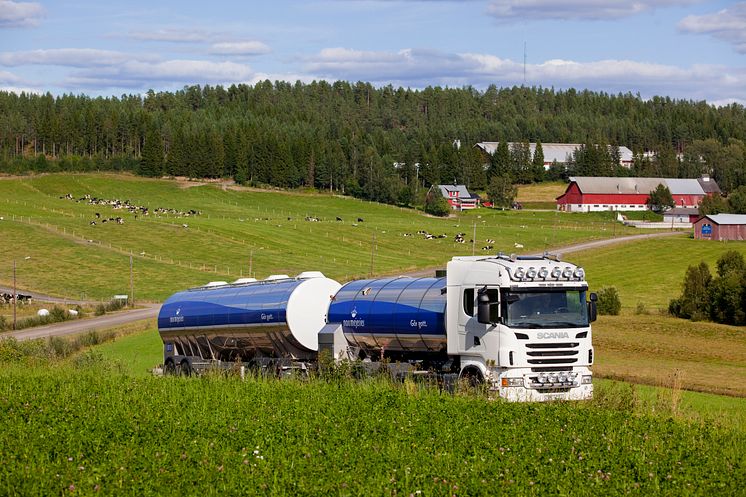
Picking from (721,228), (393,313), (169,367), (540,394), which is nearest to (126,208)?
(721,228)

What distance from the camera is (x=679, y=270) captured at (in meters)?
101

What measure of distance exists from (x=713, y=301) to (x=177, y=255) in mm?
61565

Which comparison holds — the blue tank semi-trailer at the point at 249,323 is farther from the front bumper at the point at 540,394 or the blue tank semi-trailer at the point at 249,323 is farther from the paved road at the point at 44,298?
the paved road at the point at 44,298

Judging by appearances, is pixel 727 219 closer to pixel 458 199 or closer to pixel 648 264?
pixel 648 264


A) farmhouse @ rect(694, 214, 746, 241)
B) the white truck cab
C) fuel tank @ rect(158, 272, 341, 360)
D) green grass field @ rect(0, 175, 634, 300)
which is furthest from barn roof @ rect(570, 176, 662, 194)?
the white truck cab

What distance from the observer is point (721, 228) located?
13175cm

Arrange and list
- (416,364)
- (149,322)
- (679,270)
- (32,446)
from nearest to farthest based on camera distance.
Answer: (32,446)
(416,364)
(149,322)
(679,270)

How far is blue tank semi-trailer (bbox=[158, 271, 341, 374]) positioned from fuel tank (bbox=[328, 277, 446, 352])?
3.37 feet

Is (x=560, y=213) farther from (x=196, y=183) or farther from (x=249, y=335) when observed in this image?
(x=249, y=335)

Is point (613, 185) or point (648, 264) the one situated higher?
point (613, 185)

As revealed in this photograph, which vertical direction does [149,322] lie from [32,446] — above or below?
below

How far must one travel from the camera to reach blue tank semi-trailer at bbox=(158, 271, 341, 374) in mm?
33375

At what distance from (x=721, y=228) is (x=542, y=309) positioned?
372 feet

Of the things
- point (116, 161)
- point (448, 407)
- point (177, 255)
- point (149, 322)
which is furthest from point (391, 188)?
point (448, 407)
